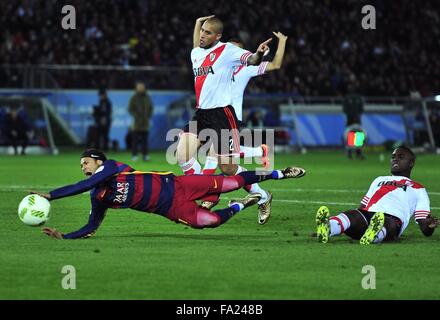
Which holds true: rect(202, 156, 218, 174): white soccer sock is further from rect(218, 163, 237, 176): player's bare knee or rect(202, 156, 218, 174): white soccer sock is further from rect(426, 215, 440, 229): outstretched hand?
rect(426, 215, 440, 229): outstretched hand

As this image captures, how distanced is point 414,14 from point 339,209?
106 ft

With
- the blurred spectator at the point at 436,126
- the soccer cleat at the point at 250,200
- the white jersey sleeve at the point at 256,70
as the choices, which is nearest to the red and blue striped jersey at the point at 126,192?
the soccer cleat at the point at 250,200

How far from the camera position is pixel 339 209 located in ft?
49.9

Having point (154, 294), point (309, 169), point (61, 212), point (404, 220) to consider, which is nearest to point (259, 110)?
point (309, 169)

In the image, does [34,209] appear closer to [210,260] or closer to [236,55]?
[210,260]

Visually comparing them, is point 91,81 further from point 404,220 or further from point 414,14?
point 404,220

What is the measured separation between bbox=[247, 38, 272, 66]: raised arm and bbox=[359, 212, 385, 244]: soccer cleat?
307 centimetres

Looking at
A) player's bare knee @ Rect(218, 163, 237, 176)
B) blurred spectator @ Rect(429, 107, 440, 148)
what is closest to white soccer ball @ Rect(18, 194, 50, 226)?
player's bare knee @ Rect(218, 163, 237, 176)

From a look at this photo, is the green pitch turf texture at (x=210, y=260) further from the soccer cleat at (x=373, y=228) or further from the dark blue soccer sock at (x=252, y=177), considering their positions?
the dark blue soccer sock at (x=252, y=177)

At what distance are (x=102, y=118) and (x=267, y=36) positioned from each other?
32.3 ft

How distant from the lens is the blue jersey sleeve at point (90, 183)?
10727mm

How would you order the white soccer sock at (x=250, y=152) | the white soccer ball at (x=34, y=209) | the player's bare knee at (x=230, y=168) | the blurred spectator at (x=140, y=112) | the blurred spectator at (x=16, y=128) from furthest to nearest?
the blurred spectator at (x=16, y=128), the blurred spectator at (x=140, y=112), the white soccer sock at (x=250, y=152), the player's bare knee at (x=230, y=168), the white soccer ball at (x=34, y=209)

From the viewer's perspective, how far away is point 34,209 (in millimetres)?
11227

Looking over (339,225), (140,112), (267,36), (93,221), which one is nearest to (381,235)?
(339,225)
